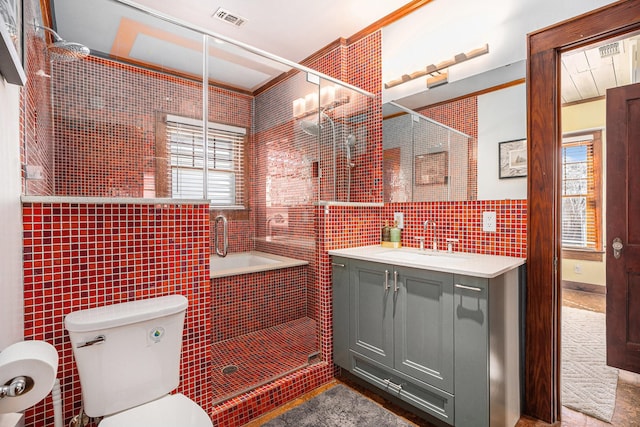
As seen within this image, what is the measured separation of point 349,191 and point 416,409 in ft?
5.23

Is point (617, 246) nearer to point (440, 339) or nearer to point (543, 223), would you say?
point (543, 223)

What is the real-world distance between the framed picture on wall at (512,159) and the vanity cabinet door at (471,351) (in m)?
0.82

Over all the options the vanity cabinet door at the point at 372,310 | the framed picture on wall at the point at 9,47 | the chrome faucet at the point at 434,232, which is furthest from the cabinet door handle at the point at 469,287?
the framed picture on wall at the point at 9,47

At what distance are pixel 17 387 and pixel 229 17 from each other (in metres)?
2.61

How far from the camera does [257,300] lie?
2.59m

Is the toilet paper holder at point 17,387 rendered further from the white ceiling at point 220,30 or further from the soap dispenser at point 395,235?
the soap dispenser at point 395,235

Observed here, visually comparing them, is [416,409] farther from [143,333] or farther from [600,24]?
[600,24]

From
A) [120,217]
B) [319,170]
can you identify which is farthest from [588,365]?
[120,217]

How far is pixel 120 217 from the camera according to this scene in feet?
4.57

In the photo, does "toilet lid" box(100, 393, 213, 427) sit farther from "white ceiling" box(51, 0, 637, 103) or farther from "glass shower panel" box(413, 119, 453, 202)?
"glass shower panel" box(413, 119, 453, 202)

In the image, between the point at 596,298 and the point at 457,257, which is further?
the point at 596,298

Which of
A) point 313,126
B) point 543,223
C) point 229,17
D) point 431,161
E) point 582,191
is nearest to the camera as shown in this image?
point 543,223

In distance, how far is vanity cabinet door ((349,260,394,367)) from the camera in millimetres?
1843

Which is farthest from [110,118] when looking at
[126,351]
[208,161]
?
[126,351]
